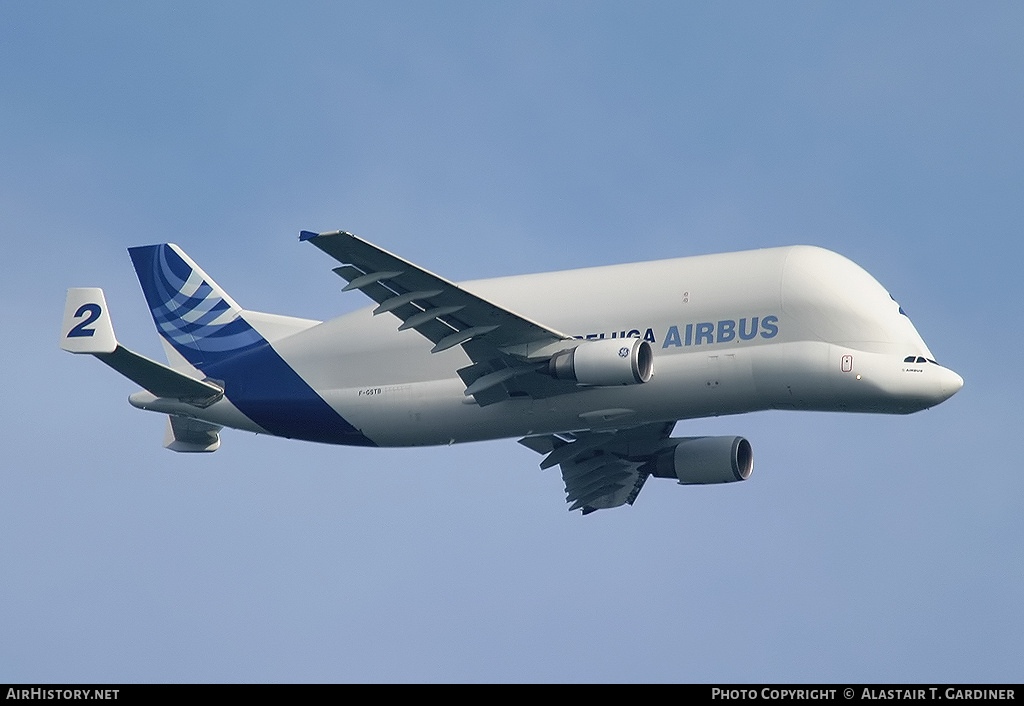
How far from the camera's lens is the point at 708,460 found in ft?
178

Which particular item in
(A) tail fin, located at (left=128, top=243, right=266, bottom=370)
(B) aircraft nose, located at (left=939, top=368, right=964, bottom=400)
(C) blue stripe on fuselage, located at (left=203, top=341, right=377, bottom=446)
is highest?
(A) tail fin, located at (left=128, top=243, right=266, bottom=370)

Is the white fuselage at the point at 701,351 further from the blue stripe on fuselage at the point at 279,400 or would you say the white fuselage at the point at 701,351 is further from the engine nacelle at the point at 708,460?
the engine nacelle at the point at 708,460

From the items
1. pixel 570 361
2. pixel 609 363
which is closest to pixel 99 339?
pixel 570 361

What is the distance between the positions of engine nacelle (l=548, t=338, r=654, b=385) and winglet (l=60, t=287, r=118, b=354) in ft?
47.9

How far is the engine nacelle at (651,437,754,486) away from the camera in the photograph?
54.1 meters

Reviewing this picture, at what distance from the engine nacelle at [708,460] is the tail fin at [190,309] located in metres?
15.4

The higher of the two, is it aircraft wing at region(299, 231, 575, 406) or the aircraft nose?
aircraft wing at region(299, 231, 575, 406)

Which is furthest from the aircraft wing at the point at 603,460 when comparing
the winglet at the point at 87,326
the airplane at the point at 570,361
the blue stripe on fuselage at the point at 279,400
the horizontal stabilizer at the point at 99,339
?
the winglet at the point at 87,326

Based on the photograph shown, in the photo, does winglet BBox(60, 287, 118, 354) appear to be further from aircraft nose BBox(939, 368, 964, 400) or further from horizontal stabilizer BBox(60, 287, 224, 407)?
aircraft nose BBox(939, 368, 964, 400)

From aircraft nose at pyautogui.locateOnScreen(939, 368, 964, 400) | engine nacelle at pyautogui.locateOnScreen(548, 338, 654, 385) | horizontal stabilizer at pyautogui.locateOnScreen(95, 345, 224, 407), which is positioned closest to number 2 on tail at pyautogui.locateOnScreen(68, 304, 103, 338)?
horizontal stabilizer at pyautogui.locateOnScreen(95, 345, 224, 407)

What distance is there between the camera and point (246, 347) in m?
56.0
